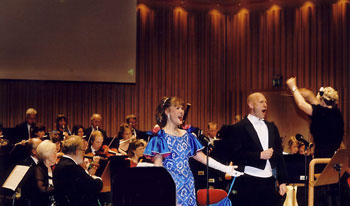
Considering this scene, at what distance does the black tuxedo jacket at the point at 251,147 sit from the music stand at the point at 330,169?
0.48 m

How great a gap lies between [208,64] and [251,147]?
313 inches

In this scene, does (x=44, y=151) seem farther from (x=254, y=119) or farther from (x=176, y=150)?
(x=254, y=119)

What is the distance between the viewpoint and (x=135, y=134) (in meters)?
8.73

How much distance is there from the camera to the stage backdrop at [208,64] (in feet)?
34.3

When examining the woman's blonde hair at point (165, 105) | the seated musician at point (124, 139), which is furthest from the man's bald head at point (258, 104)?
the seated musician at point (124, 139)

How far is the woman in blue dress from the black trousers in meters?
0.40

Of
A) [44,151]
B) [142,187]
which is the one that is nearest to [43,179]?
→ [44,151]

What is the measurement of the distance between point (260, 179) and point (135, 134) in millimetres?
4937

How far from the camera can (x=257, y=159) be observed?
13.2 ft

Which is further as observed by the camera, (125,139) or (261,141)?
(125,139)

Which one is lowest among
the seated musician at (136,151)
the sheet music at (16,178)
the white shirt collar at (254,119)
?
the sheet music at (16,178)

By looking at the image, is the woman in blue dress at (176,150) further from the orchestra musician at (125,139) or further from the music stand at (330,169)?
the orchestra musician at (125,139)

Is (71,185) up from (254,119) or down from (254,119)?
down

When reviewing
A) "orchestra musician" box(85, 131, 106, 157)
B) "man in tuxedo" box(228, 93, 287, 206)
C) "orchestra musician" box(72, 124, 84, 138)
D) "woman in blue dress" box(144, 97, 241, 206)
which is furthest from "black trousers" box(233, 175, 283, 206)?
"orchestra musician" box(72, 124, 84, 138)
